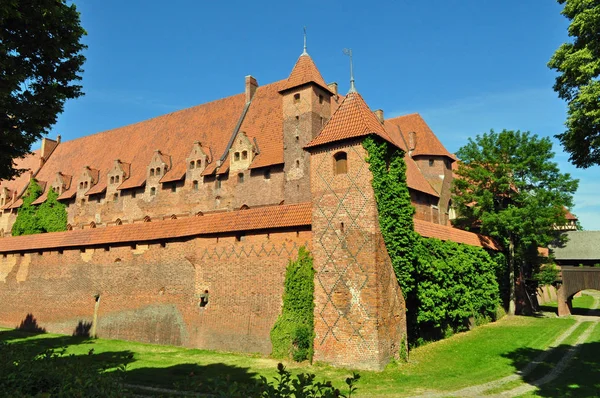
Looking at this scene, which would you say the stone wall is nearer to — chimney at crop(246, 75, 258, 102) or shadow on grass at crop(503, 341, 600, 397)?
shadow on grass at crop(503, 341, 600, 397)

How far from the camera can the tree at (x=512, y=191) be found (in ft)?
90.4

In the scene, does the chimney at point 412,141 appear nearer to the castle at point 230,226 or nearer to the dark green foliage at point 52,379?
the castle at point 230,226

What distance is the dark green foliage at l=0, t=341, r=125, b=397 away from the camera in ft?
19.6

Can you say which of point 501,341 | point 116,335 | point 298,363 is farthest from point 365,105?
point 116,335

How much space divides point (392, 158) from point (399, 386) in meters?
8.30

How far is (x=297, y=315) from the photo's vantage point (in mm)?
17266

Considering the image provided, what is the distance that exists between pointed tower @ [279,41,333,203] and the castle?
0.08 meters

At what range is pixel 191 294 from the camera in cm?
2080

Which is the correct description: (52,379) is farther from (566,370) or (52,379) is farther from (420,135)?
(420,135)

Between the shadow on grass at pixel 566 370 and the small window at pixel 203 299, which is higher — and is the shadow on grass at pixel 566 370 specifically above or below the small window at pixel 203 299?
below

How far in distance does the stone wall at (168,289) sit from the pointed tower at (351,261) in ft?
4.94

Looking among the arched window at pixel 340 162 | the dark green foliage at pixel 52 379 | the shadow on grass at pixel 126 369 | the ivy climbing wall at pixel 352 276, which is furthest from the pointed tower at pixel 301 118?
the dark green foliage at pixel 52 379

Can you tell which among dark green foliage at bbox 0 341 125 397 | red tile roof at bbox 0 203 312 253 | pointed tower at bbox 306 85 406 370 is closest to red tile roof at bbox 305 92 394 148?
pointed tower at bbox 306 85 406 370

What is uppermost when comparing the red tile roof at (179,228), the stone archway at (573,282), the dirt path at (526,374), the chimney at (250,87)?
the chimney at (250,87)
